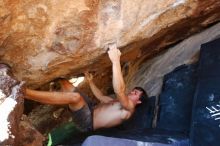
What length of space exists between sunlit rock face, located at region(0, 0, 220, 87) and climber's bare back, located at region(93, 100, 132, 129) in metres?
0.55

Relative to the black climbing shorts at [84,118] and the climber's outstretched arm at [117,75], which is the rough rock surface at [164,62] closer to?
the climber's outstretched arm at [117,75]

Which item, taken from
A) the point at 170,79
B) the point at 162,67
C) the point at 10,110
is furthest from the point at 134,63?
the point at 10,110

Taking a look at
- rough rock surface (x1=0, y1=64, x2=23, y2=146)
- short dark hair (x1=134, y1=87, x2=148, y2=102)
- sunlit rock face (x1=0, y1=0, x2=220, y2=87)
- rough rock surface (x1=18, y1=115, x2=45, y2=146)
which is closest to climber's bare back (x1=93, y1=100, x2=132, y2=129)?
short dark hair (x1=134, y1=87, x2=148, y2=102)

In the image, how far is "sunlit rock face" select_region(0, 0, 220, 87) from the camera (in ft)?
10.5

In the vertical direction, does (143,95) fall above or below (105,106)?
above

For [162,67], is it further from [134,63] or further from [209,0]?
[209,0]

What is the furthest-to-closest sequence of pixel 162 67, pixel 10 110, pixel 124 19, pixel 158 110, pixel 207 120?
pixel 162 67, pixel 158 110, pixel 207 120, pixel 124 19, pixel 10 110

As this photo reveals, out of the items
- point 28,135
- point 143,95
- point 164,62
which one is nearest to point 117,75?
point 143,95

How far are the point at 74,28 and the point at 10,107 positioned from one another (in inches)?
36.5

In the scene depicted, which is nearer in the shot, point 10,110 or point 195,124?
point 10,110

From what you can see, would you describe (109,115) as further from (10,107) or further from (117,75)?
(10,107)

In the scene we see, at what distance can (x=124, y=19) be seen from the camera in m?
3.53

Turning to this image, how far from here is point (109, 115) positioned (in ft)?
14.5

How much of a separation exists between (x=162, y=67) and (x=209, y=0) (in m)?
1.30
